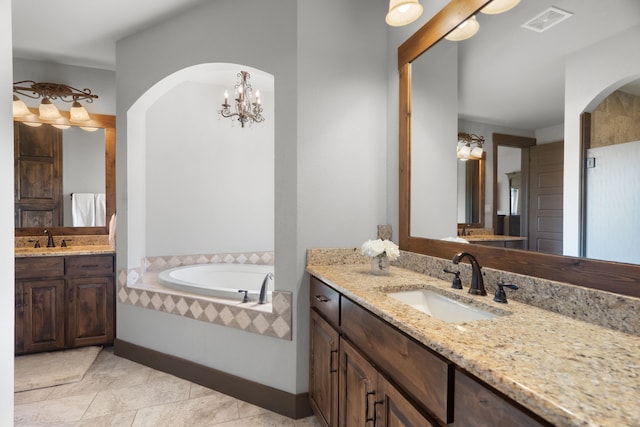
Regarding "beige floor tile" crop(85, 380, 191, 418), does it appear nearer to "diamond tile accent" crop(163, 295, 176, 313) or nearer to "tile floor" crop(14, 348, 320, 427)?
"tile floor" crop(14, 348, 320, 427)

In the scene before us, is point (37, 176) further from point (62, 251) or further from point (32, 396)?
point (32, 396)

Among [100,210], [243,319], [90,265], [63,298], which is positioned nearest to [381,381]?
[243,319]

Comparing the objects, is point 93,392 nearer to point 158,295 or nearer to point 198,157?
Answer: point 158,295

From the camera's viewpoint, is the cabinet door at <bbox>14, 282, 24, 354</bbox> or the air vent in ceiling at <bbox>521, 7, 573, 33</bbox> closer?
the air vent in ceiling at <bbox>521, 7, 573, 33</bbox>

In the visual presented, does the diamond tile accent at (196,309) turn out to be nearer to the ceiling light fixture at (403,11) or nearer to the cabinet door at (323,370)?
the cabinet door at (323,370)

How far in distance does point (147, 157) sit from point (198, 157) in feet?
1.62

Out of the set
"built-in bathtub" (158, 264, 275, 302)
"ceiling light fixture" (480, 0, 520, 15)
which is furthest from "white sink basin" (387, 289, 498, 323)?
"built-in bathtub" (158, 264, 275, 302)

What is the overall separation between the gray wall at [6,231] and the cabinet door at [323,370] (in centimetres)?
136

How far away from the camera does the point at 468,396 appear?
763 millimetres

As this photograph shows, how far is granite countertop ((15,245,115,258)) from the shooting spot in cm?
282

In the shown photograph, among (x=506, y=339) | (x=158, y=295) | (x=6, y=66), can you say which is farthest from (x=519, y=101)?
(x=158, y=295)

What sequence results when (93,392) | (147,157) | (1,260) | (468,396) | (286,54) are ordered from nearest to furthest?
(468,396)
(1,260)
(286,54)
(93,392)
(147,157)

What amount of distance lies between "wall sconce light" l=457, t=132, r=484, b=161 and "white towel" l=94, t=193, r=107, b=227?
3.40 m

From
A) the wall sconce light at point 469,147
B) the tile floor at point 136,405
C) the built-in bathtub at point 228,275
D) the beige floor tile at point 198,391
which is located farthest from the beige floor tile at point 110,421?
the wall sconce light at point 469,147
